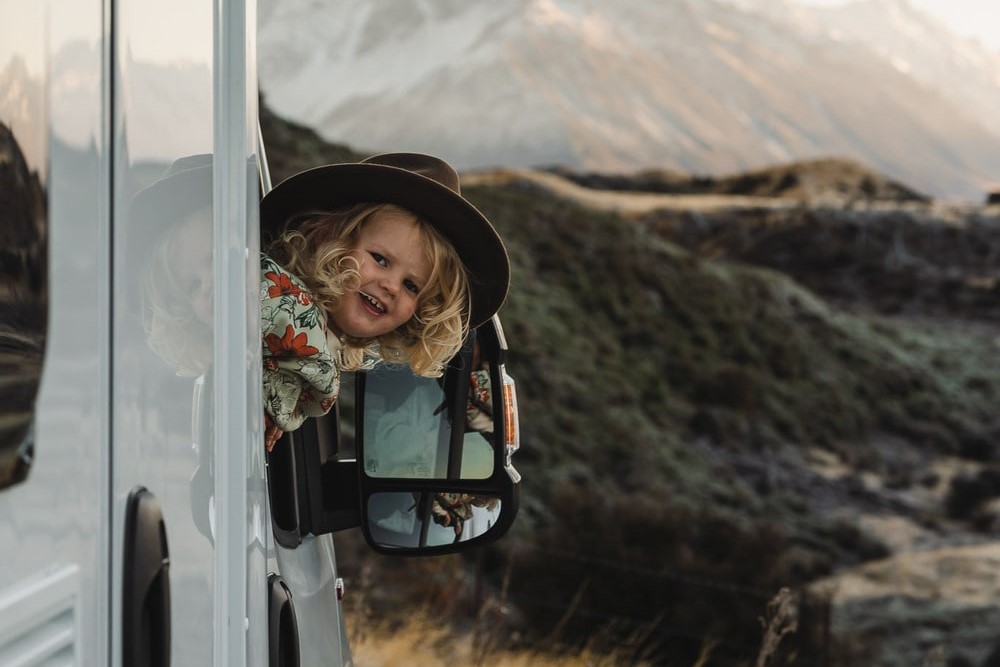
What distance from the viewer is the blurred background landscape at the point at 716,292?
11422mm

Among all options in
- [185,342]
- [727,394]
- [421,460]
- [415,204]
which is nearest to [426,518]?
[421,460]

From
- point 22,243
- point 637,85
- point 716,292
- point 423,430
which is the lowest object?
point 716,292

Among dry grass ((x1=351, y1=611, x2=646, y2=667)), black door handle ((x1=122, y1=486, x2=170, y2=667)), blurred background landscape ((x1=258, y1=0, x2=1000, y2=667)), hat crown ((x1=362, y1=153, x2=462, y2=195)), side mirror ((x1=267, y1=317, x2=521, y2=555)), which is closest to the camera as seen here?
black door handle ((x1=122, y1=486, x2=170, y2=667))

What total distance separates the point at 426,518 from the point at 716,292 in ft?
50.9

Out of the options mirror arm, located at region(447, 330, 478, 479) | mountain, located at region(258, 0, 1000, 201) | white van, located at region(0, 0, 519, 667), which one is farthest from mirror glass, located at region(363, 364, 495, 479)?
mountain, located at region(258, 0, 1000, 201)

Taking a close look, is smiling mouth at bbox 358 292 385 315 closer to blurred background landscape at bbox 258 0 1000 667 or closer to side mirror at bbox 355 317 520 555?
side mirror at bbox 355 317 520 555

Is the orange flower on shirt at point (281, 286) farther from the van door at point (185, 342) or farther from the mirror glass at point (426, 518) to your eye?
the mirror glass at point (426, 518)

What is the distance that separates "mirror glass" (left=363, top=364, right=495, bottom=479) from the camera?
1.40 m

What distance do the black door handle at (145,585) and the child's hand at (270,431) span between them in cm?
44

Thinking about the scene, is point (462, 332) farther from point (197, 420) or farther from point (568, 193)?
point (568, 193)

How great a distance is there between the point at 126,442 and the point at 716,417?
14.7 metres

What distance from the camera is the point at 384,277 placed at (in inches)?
55.0

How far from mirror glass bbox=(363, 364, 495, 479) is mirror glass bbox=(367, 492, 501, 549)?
4 centimetres

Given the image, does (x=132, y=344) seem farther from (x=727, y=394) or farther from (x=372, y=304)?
(x=727, y=394)
